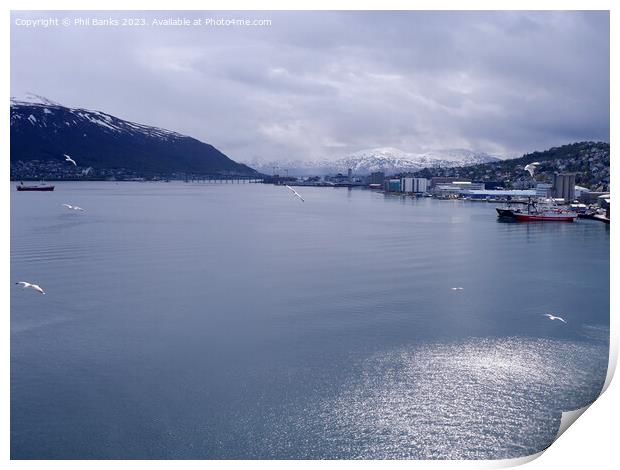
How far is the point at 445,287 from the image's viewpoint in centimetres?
520

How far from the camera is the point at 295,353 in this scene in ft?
11.1

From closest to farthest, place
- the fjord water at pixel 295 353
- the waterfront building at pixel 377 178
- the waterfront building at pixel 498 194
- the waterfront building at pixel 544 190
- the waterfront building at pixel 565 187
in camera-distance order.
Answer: the fjord water at pixel 295 353 < the waterfront building at pixel 565 187 < the waterfront building at pixel 544 190 < the waterfront building at pixel 498 194 < the waterfront building at pixel 377 178

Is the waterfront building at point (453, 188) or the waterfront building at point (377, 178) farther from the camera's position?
the waterfront building at point (377, 178)

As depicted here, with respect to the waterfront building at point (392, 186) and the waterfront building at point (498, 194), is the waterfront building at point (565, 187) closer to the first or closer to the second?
the waterfront building at point (498, 194)

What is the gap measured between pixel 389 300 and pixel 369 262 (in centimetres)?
177

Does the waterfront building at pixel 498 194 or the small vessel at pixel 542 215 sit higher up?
the waterfront building at pixel 498 194

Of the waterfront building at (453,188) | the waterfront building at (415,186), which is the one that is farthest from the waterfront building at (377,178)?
the waterfront building at (453,188)

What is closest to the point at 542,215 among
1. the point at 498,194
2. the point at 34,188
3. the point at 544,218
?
the point at 544,218

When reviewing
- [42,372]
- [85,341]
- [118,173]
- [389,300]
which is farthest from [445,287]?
[118,173]

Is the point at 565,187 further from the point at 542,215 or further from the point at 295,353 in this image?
the point at 295,353

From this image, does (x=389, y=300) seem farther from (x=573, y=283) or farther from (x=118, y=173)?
(x=118, y=173)

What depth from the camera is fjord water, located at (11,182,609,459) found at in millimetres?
2537

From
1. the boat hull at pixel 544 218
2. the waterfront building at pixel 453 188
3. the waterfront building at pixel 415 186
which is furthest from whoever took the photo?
the waterfront building at pixel 415 186

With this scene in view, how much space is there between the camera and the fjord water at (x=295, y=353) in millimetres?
2537
